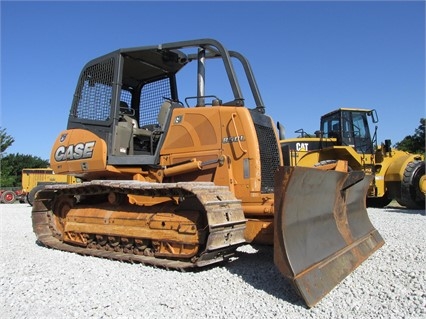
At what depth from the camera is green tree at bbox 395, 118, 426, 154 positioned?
1635 inches

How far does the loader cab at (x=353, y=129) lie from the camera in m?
14.4

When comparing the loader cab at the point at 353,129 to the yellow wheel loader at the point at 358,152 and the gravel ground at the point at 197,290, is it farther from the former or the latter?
the gravel ground at the point at 197,290

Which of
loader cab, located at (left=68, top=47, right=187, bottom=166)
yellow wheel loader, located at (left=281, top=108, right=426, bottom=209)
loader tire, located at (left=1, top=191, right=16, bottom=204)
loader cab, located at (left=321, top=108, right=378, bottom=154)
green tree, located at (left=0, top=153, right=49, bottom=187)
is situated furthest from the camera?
green tree, located at (left=0, top=153, right=49, bottom=187)

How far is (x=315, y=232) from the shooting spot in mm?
4402

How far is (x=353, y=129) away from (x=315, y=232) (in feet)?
36.3

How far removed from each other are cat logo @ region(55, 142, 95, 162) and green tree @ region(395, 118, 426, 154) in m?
40.8

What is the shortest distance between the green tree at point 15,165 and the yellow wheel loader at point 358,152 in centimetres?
3272

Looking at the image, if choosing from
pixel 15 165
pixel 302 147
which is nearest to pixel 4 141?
pixel 15 165

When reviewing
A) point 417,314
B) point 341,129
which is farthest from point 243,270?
point 341,129

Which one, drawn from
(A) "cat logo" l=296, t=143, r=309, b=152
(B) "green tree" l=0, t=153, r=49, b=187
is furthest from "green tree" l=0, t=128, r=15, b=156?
(A) "cat logo" l=296, t=143, r=309, b=152

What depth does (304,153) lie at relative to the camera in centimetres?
1455

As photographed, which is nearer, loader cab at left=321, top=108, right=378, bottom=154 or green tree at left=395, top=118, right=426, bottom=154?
loader cab at left=321, top=108, right=378, bottom=154

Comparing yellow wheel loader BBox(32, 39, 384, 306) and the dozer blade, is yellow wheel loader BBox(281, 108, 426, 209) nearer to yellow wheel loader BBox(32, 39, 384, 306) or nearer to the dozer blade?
yellow wheel loader BBox(32, 39, 384, 306)

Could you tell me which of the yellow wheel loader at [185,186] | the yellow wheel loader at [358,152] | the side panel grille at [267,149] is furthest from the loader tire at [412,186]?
the side panel grille at [267,149]
